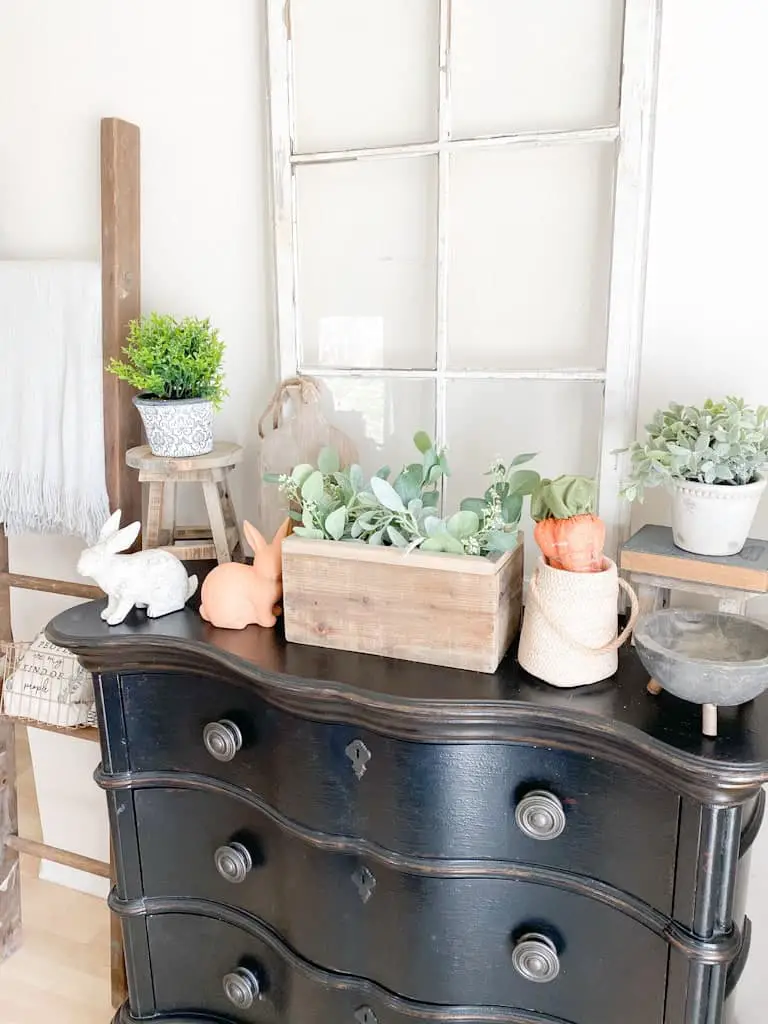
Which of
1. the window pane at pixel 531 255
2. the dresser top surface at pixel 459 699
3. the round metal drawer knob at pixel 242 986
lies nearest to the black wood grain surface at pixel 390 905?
the round metal drawer knob at pixel 242 986

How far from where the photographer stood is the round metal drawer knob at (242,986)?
1.31m

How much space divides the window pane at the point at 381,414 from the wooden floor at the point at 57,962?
1.27 metres

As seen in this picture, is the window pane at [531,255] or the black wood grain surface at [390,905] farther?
the window pane at [531,255]

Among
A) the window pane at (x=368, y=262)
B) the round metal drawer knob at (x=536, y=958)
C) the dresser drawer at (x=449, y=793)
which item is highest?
the window pane at (x=368, y=262)

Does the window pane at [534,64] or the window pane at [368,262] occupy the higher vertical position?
the window pane at [534,64]

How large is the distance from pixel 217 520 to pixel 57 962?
3.76 ft

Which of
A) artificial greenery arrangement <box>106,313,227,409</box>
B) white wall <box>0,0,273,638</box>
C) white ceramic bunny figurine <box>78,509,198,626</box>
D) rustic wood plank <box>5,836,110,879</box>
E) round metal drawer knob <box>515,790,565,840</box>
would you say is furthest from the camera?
rustic wood plank <box>5,836,110,879</box>

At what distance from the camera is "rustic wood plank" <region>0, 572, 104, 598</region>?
1708mm

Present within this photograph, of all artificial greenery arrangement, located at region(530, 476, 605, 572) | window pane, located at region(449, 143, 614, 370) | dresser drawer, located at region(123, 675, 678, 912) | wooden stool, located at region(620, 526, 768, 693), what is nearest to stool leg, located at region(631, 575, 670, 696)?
wooden stool, located at region(620, 526, 768, 693)

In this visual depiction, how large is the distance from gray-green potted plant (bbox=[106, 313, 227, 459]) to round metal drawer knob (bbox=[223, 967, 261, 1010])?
84cm

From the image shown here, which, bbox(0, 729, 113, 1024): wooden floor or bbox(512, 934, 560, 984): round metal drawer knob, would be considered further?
bbox(0, 729, 113, 1024): wooden floor

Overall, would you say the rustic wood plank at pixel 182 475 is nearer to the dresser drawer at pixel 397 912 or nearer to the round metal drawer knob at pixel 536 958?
the dresser drawer at pixel 397 912

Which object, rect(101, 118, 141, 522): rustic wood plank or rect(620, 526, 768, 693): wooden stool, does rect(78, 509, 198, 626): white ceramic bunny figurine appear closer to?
rect(101, 118, 141, 522): rustic wood plank

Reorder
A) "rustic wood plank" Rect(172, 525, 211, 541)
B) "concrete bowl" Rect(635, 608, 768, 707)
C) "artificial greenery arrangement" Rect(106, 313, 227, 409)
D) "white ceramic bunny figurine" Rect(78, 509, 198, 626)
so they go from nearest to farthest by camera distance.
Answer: "concrete bowl" Rect(635, 608, 768, 707)
"white ceramic bunny figurine" Rect(78, 509, 198, 626)
"artificial greenery arrangement" Rect(106, 313, 227, 409)
"rustic wood plank" Rect(172, 525, 211, 541)
